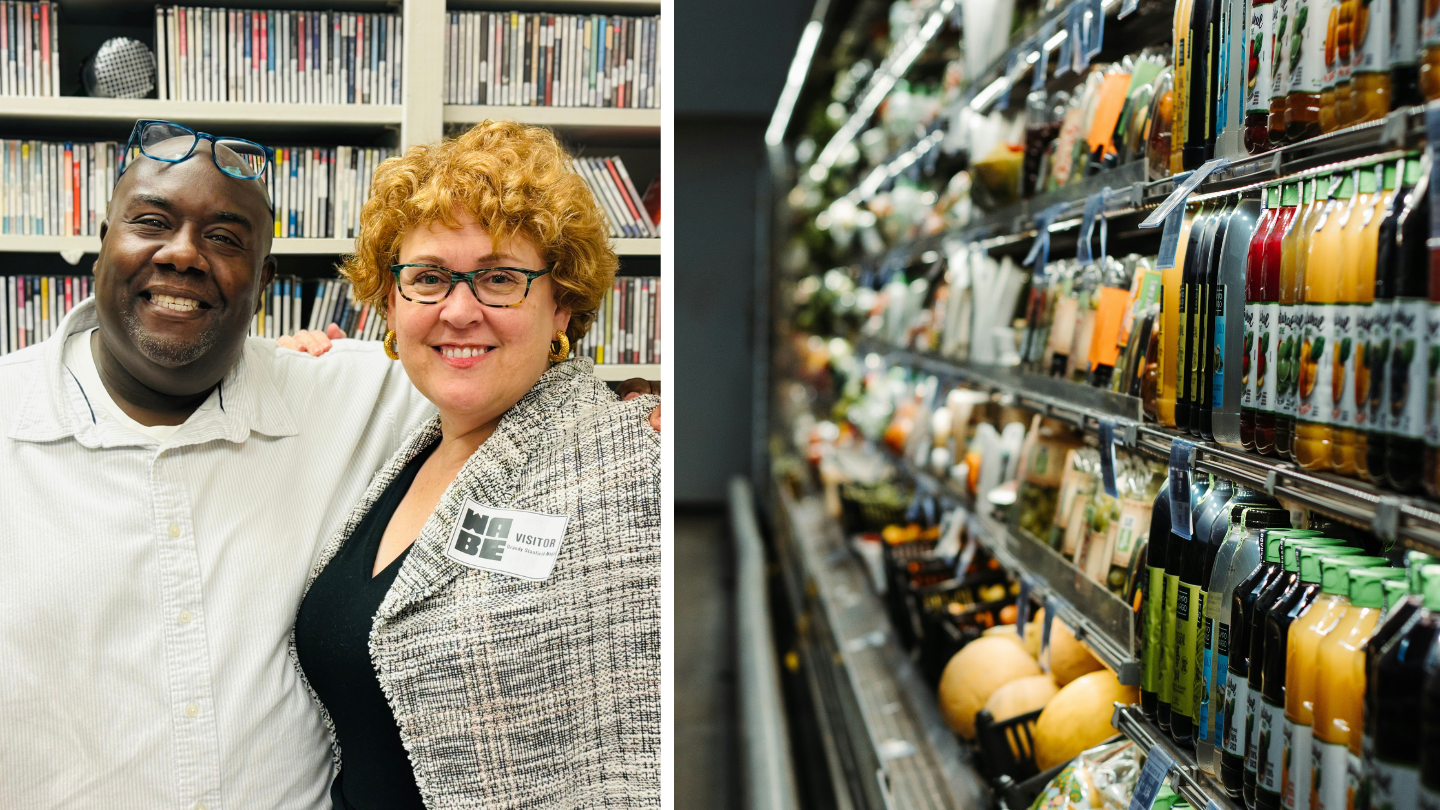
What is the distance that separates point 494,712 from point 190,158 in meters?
0.79

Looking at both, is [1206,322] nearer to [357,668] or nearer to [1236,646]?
[1236,646]

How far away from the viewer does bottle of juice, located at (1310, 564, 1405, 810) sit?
43.5 inches

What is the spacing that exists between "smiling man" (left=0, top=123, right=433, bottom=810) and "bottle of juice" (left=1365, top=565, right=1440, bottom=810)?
1.26m

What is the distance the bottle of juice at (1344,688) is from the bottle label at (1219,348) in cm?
38

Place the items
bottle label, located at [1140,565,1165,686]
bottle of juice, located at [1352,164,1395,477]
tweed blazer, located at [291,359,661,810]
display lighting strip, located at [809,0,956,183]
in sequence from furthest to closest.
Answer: display lighting strip, located at [809,0,956,183] < bottle label, located at [1140,565,1165,686] < tweed blazer, located at [291,359,661,810] < bottle of juice, located at [1352,164,1395,477]

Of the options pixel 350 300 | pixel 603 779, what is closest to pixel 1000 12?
pixel 350 300

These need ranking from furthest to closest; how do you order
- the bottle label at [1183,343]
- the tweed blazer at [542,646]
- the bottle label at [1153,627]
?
the bottle label at [1153,627]
the bottle label at [1183,343]
the tweed blazer at [542,646]

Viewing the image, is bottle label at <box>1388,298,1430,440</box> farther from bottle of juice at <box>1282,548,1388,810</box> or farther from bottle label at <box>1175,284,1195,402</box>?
bottle label at <box>1175,284,1195,402</box>

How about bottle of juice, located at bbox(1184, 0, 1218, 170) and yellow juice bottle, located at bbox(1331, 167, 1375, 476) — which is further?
bottle of juice, located at bbox(1184, 0, 1218, 170)

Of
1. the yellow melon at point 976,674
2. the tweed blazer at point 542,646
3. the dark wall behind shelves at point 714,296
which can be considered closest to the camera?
the tweed blazer at point 542,646

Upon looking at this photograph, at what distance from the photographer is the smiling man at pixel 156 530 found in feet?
4.08

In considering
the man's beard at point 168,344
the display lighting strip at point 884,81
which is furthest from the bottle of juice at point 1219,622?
the display lighting strip at point 884,81

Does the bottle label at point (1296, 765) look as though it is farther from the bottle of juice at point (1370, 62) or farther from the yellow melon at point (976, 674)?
the yellow melon at point (976, 674)

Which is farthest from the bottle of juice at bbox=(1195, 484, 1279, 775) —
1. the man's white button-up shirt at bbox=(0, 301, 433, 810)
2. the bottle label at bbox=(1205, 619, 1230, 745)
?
the man's white button-up shirt at bbox=(0, 301, 433, 810)
